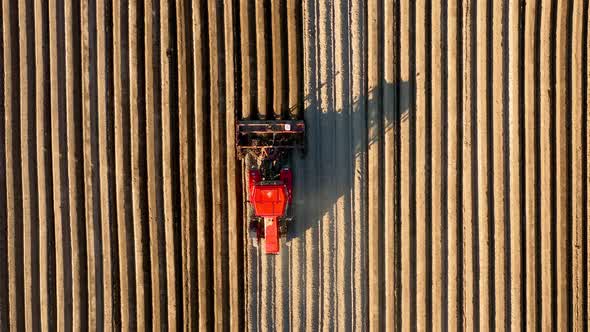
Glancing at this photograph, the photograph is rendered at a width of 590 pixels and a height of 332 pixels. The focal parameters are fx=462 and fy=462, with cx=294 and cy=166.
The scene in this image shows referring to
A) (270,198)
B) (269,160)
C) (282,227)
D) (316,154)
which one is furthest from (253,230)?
(316,154)

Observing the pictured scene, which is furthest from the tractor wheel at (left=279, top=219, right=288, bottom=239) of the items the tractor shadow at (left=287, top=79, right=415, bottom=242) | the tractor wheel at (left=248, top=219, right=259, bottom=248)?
the tractor wheel at (left=248, top=219, right=259, bottom=248)

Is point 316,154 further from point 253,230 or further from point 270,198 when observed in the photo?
point 253,230

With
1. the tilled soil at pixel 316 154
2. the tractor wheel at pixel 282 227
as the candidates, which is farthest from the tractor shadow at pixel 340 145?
the tractor wheel at pixel 282 227

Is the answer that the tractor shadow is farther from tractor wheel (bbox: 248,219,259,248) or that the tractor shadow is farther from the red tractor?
tractor wheel (bbox: 248,219,259,248)

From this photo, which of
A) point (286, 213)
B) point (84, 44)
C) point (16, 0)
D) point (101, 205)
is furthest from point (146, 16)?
point (286, 213)

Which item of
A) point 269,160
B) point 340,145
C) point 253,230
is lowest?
point 253,230
